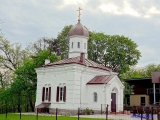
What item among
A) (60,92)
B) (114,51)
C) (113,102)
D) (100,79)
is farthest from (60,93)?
(114,51)

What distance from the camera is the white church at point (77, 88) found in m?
24.5

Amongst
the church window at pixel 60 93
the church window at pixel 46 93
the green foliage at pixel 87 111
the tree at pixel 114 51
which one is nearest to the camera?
the green foliage at pixel 87 111

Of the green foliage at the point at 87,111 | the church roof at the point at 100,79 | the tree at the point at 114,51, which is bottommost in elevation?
the green foliage at the point at 87,111

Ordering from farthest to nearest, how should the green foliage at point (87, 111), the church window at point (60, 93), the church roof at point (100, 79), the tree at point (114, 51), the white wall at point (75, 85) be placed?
the tree at point (114, 51)
the church window at point (60, 93)
the church roof at point (100, 79)
the white wall at point (75, 85)
the green foliage at point (87, 111)

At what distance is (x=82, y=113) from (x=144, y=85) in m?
15.7

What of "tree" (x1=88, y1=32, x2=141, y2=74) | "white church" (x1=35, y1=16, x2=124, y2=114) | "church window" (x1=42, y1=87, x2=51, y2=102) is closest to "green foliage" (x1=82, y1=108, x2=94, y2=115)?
"white church" (x1=35, y1=16, x2=124, y2=114)

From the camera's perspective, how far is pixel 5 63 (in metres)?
37.2

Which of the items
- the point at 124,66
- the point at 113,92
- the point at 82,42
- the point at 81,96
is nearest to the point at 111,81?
the point at 113,92

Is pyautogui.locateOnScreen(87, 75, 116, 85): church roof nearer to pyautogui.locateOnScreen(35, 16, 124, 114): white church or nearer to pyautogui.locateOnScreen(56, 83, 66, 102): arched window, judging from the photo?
pyautogui.locateOnScreen(35, 16, 124, 114): white church

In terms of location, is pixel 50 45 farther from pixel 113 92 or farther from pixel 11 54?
pixel 113 92

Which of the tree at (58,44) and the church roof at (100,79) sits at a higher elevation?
the tree at (58,44)

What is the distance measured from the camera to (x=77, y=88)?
24719 millimetres

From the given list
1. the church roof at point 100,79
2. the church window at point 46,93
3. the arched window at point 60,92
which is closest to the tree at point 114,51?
the church roof at point 100,79

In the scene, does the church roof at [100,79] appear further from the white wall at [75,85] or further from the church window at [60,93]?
the church window at [60,93]
